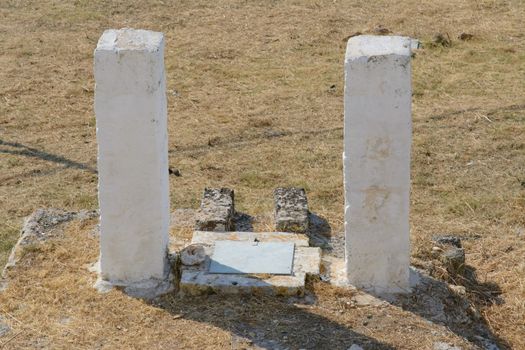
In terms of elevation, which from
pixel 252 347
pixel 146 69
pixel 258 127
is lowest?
pixel 252 347

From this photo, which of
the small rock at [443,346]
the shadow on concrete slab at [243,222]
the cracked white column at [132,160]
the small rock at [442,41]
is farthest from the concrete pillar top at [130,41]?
the small rock at [442,41]

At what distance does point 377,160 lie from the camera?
7168 mm

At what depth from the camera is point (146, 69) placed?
23.3 feet

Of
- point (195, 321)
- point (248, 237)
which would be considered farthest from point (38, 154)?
point (195, 321)

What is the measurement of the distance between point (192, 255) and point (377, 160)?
5.06 feet

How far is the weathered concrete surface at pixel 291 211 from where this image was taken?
28.2ft

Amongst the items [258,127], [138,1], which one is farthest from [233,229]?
[138,1]

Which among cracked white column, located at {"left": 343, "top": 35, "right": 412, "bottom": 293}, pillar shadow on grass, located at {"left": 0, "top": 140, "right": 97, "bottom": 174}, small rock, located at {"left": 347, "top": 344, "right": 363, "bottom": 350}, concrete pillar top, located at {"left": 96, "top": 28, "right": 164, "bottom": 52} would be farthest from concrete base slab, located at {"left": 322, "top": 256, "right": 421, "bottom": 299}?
pillar shadow on grass, located at {"left": 0, "top": 140, "right": 97, "bottom": 174}

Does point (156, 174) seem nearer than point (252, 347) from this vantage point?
No

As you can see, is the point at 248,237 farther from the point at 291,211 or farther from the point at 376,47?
the point at 376,47

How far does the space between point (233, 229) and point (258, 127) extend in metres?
3.15

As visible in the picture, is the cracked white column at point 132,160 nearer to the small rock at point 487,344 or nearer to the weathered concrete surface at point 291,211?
the weathered concrete surface at point 291,211

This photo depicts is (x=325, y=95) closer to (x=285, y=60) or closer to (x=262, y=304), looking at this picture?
(x=285, y=60)

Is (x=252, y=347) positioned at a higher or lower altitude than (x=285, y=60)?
lower
